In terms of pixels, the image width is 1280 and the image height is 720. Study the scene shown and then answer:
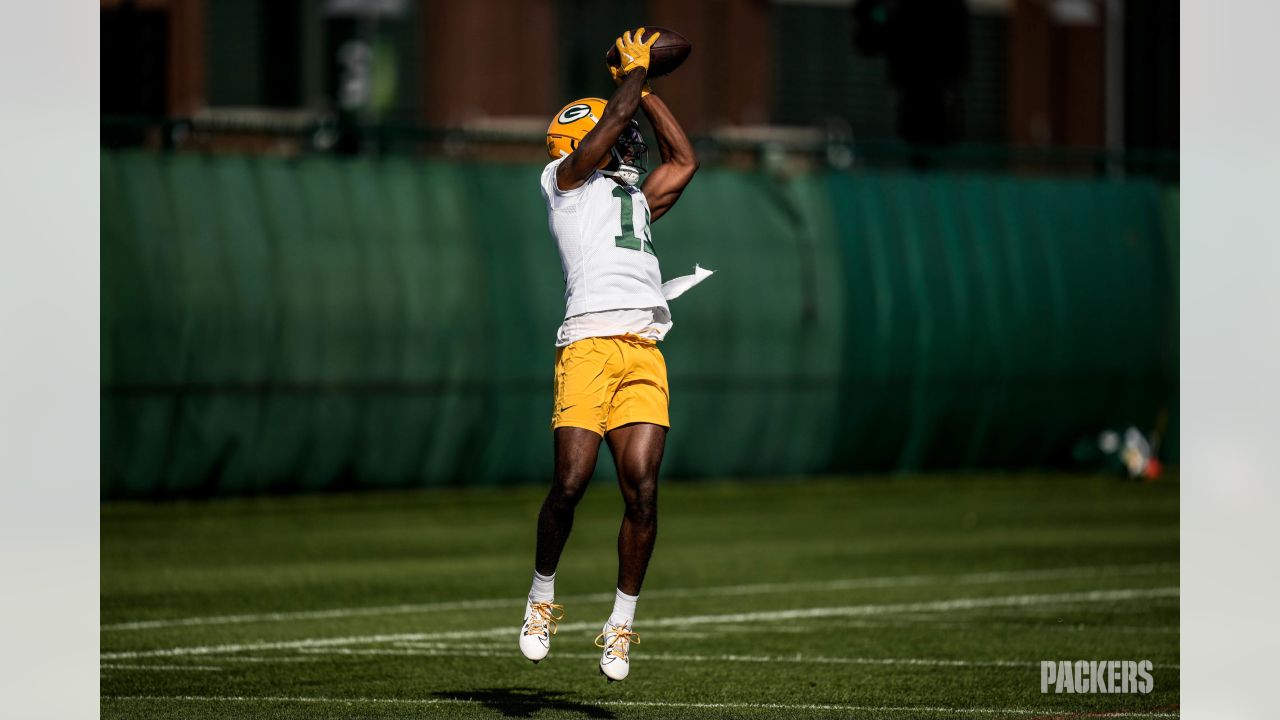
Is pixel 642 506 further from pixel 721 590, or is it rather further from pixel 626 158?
pixel 721 590

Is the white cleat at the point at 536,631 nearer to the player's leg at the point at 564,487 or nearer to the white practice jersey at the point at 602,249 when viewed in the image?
the player's leg at the point at 564,487

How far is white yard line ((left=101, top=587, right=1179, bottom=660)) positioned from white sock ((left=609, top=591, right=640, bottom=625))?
281cm

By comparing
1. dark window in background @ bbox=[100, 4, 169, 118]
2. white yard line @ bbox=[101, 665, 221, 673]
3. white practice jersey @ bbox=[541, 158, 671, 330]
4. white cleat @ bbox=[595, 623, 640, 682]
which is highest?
dark window in background @ bbox=[100, 4, 169, 118]

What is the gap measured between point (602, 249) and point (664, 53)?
0.83 meters

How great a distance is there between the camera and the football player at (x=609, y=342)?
845 cm

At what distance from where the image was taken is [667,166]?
9055 mm

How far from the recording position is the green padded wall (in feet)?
62.6

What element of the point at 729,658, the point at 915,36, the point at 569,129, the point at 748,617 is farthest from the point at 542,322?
the point at 569,129

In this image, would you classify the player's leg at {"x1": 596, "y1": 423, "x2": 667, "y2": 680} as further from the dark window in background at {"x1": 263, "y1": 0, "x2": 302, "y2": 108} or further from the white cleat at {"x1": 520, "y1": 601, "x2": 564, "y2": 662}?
the dark window in background at {"x1": 263, "y1": 0, "x2": 302, "y2": 108}

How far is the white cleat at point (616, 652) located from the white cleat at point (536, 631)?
0.68 ft

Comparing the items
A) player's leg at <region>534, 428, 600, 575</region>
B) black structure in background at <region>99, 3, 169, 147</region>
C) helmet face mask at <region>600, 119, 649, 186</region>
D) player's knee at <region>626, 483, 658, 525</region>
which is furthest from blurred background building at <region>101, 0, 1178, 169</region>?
player's knee at <region>626, 483, 658, 525</region>

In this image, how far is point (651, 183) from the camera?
356 inches

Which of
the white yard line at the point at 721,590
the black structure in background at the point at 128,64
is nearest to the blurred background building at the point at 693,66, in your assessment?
the black structure in background at the point at 128,64
